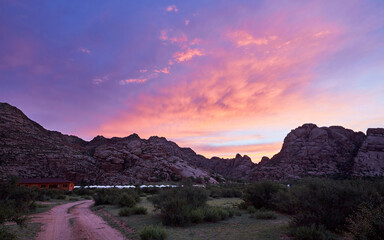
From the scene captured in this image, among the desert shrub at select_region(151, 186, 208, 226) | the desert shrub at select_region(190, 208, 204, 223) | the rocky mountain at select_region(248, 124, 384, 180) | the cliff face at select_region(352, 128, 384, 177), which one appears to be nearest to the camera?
the desert shrub at select_region(151, 186, 208, 226)

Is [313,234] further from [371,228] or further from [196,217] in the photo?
[196,217]

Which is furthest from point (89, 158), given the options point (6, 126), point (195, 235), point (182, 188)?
point (195, 235)

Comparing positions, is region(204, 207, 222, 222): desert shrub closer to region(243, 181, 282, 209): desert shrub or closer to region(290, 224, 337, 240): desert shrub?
region(290, 224, 337, 240): desert shrub

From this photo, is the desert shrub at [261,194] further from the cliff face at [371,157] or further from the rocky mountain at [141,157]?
the cliff face at [371,157]

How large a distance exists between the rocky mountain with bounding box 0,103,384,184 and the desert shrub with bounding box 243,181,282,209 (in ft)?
183

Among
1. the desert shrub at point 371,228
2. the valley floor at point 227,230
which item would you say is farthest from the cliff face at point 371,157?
the desert shrub at point 371,228

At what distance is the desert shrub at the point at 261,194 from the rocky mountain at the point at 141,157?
55873mm

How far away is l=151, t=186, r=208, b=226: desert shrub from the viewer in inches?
599

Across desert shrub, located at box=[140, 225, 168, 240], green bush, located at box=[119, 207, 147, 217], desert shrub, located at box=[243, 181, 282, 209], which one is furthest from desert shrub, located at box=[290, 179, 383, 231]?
green bush, located at box=[119, 207, 147, 217]

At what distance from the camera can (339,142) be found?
331 ft

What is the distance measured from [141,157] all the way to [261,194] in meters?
70.1

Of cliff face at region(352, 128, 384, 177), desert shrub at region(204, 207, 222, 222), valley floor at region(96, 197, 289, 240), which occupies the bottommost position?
valley floor at region(96, 197, 289, 240)

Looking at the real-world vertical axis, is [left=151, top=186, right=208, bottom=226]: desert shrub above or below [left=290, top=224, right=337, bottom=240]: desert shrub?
above

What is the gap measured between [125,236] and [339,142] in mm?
107846
